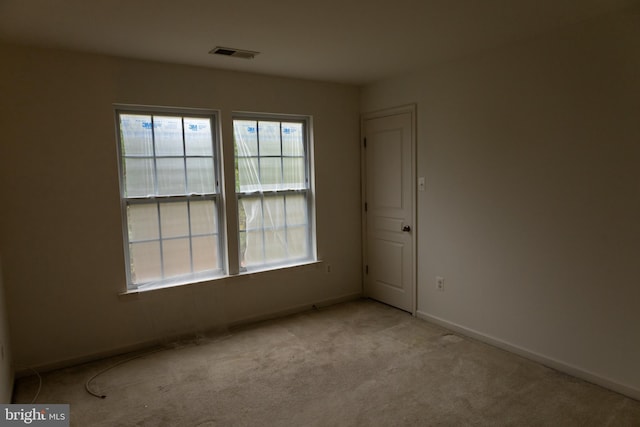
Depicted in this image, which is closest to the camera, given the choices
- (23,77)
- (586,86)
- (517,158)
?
(586,86)

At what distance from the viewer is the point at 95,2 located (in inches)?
88.0

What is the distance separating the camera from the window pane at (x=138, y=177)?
3.46 meters

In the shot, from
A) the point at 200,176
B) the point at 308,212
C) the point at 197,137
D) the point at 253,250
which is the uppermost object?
the point at 197,137

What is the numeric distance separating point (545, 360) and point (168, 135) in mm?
3528

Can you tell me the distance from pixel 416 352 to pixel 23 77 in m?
3.60

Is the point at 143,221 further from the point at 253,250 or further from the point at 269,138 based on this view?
the point at 269,138

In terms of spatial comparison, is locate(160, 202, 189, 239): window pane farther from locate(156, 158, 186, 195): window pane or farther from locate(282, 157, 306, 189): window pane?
locate(282, 157, 306, 189): window pane

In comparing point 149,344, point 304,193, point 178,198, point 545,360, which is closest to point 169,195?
point 178,198

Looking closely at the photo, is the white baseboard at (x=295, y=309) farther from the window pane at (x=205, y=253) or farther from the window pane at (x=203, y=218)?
the window pane at (x=203, y=218)

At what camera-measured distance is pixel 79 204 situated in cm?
319

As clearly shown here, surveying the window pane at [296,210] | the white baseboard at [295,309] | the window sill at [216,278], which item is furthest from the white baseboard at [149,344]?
the window pane at [296,210]

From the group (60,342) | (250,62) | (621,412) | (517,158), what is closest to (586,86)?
(517,158)

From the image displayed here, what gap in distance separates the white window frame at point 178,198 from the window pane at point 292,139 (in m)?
0.73

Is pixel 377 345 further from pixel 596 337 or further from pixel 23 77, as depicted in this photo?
pixel 23 77
